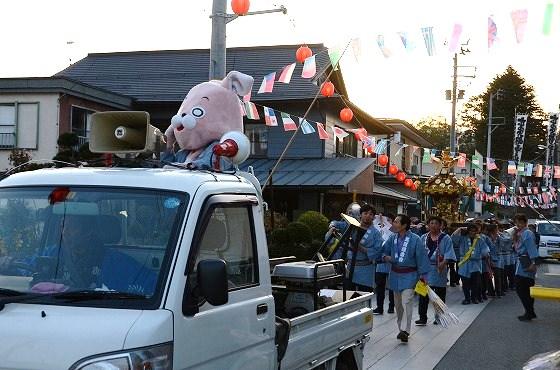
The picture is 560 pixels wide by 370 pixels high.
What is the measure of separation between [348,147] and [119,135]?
23.2 m

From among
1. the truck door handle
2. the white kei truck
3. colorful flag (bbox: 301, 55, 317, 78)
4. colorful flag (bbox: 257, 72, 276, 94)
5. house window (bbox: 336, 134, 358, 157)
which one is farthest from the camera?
house window (bbox: 336, 134, 358, 157)

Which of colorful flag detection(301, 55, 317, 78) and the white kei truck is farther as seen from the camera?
colorful flag detection(301, 55, 317, 78)

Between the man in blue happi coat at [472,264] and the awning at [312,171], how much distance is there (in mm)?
5694

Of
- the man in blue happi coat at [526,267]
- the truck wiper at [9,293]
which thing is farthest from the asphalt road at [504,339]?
the truck wiper at [9,293]

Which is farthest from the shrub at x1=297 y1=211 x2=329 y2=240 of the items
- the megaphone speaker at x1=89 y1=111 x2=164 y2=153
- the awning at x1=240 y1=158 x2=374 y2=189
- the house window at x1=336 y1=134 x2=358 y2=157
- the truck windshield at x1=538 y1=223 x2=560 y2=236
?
the truck windshield at x1=538 y1=223 x2=560 y2=236

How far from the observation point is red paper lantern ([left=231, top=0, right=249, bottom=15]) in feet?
33.8

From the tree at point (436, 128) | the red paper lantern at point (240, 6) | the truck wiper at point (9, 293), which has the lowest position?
the truck wiper at point (9, 293)

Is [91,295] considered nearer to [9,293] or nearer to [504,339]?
[9,293]

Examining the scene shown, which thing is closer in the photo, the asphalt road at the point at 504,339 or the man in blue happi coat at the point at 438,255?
the asphalt road at the point at 504,339

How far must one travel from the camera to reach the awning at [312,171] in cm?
2123

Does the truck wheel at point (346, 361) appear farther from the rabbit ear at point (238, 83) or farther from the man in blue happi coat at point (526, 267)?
the man in blue happi coat at point (526, 267)

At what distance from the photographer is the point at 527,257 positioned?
1219cm

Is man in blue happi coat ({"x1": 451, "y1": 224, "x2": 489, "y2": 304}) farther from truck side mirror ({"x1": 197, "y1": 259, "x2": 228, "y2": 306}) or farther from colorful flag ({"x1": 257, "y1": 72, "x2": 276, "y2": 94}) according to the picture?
truck side mirror ({"x1": 197, "y1": 259, "x2": 228, "y2": 306})

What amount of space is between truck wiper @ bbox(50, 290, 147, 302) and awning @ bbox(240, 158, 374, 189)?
1698 cm
